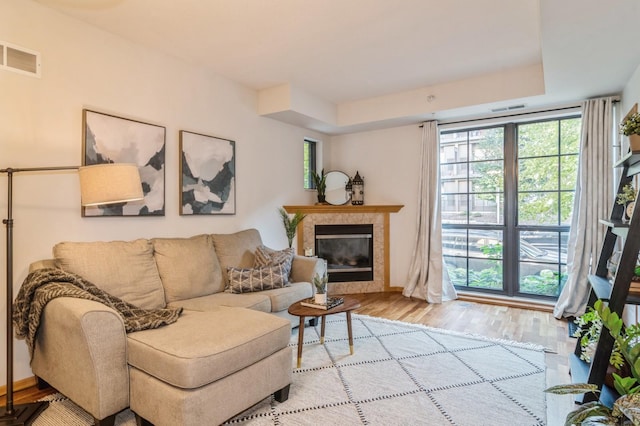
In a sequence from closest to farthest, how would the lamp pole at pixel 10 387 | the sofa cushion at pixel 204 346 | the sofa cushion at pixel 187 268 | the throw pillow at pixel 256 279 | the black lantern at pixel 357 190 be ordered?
the sofa cushion at pixel 204 346
the lamp pole at pixel 10 387
the sofa cushion at pixel 187 268
the throw pillow at pixel 256 279
the black lantern at pixel 357 190

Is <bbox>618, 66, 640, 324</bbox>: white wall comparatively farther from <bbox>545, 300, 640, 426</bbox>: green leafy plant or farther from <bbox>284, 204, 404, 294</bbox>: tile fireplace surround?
<bbox>284, 204, 404, 294</bbox>: tile fireplace surround

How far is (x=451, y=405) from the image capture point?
210 cm

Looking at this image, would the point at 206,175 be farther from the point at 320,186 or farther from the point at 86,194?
the point at 320,186

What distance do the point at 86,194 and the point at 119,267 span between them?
645mm

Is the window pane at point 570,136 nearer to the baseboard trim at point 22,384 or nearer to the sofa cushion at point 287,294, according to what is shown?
the sofa cushion at point 287,294

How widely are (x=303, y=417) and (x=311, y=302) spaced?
922mm

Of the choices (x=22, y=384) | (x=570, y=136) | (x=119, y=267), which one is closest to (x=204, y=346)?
(x=119, y=267)

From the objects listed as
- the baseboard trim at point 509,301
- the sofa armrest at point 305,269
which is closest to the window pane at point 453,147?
the baseboard trim at point 509,301

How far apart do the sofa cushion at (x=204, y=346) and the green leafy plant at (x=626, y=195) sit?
98.9 inches

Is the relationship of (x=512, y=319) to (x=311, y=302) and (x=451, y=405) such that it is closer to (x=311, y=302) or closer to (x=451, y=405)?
(x=451, y=405)

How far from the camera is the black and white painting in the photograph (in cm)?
272

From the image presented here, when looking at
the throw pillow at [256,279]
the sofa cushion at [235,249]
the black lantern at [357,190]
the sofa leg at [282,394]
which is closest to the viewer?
the sofa leg at [282,394]

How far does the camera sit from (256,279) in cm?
319

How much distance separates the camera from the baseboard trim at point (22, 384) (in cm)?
228
